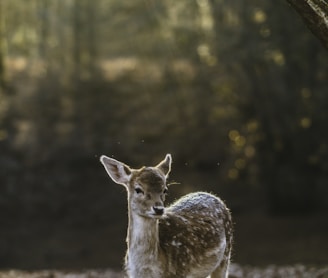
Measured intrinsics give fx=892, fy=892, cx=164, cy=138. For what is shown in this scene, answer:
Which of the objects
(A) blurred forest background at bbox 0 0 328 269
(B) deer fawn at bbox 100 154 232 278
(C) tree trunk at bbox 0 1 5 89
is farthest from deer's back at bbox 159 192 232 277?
(C) tree trunk at bbox 0 1 5 89

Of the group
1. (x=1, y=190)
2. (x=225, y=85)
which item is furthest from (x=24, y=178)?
(x=225, y=85)

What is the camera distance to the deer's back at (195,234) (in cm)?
944

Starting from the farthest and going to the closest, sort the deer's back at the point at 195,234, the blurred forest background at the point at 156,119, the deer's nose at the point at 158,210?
1. the blurred forest background at the point at 156,119
2. the deer's back at the point at 195,234
3. the deer's nose at the point at 158,210

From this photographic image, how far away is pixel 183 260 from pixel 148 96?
82.5 ft

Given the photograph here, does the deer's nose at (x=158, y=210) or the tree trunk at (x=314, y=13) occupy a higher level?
the tree trunk at (x=314, y=13)

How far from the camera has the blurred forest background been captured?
24.8 metres

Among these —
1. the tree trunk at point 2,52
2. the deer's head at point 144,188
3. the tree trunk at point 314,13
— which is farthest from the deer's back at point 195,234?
the tree trunk at point 2,52

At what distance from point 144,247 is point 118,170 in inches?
35.2

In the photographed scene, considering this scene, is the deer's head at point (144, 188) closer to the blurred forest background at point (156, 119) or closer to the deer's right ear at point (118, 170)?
the deer's right ear at point (118, 170)

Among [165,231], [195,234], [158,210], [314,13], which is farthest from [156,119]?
Result: [158,210]

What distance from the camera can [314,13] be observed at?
935 centimetres

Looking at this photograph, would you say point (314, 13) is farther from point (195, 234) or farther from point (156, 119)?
point (156, 119)

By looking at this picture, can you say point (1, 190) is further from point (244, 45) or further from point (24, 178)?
point (244, 45)

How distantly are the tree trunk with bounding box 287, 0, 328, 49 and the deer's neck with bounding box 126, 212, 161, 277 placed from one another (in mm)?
2660
